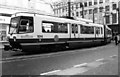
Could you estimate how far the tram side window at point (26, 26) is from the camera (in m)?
14.7

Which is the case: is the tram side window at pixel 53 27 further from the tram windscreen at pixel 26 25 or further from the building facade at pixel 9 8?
the building facade at pixel 9 8

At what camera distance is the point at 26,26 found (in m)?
14.9

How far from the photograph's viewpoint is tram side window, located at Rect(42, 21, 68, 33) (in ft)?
52.9

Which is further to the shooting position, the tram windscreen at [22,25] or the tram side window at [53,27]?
the tram side window at [53,27]

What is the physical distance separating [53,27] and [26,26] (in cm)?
289

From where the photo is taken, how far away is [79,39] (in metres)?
20.5

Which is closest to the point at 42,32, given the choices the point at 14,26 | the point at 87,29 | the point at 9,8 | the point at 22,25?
the point at 22,25

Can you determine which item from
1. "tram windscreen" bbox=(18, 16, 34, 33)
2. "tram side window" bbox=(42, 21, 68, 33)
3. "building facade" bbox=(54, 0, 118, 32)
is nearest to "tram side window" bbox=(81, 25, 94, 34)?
"tram side window" bbox=(42, 21, 68, 33)

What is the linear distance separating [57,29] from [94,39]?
835cm

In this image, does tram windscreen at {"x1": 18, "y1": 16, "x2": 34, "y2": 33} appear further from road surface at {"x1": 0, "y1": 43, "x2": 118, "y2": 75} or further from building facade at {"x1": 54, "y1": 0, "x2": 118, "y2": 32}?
building facade at {"x1": 54, "y1": 0, "x2": 118, "y2": 32}

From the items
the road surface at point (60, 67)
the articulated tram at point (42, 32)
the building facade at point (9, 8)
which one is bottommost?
the road surface at point (60, 67)

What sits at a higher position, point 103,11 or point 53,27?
point 103,11

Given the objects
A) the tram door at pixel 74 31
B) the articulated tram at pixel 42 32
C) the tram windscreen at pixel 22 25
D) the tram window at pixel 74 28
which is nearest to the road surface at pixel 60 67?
the articulated tram at pixel 42 32

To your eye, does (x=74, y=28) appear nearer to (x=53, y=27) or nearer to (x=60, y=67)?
(x=53, y=27)
